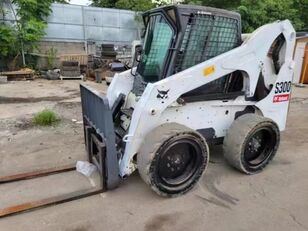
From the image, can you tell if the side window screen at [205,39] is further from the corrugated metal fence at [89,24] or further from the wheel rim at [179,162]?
the corrugated metal fence at [89,24]

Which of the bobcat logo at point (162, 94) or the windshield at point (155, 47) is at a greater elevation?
the windshield at point (155, 47)

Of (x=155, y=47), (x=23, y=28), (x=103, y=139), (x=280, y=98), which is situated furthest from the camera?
(x=23, y=28)

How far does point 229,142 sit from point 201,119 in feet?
1.25

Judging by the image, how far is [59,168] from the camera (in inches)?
122

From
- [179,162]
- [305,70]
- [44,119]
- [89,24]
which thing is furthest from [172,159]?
[89,24]

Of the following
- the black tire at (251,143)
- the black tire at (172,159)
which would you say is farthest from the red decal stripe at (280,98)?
the black tire at (172,159)

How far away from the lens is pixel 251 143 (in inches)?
121

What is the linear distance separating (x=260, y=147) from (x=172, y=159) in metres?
1.22

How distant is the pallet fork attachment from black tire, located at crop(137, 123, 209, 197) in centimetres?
28

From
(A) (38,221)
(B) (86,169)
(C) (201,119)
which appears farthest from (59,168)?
(C) (201,119)

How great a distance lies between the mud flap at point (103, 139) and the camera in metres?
2.46

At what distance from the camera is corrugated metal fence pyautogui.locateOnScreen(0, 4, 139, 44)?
39.4ft

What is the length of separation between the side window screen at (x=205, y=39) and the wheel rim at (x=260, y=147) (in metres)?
0.99

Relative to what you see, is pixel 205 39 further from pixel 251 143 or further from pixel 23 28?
pixel 23 28
